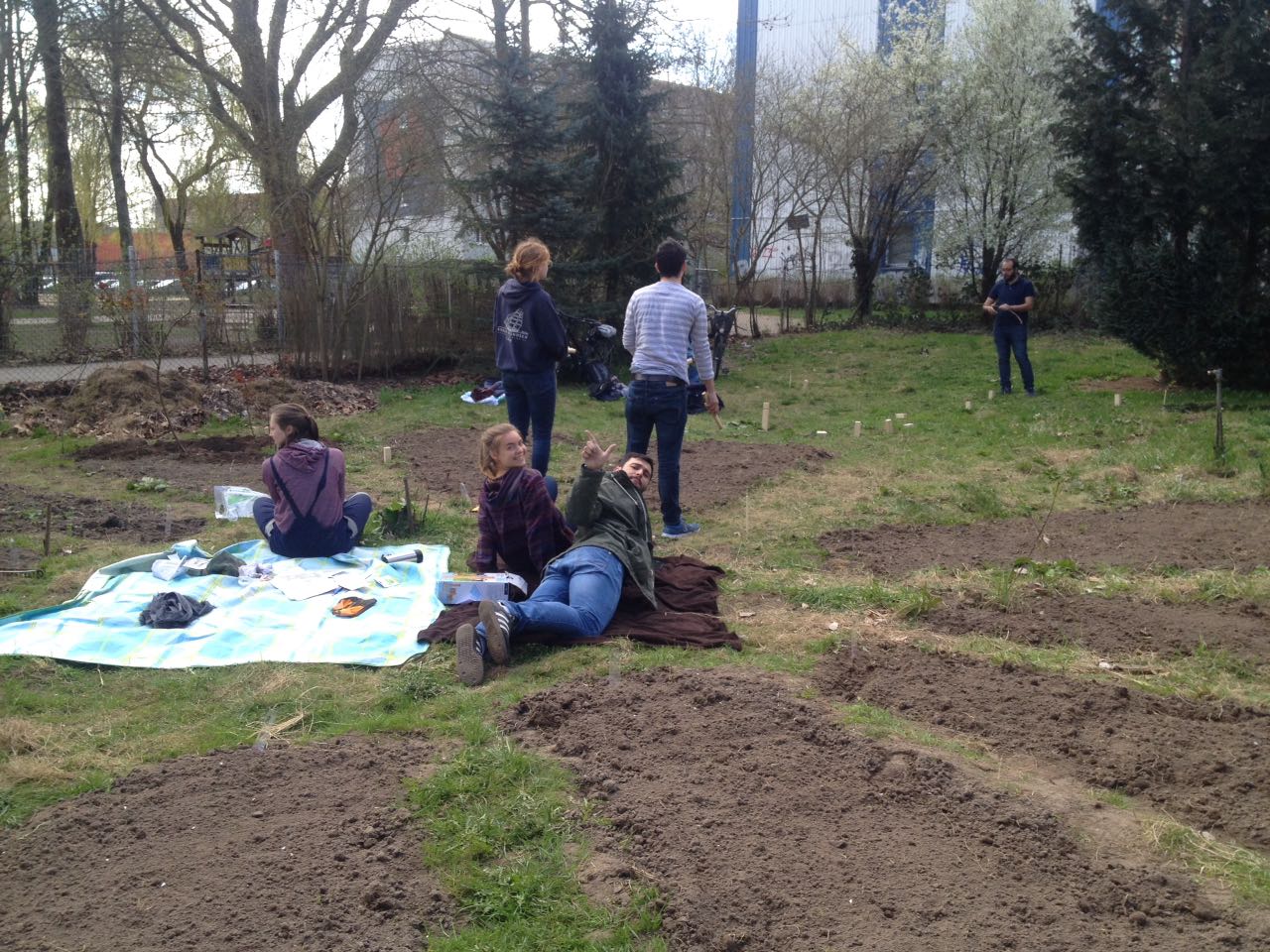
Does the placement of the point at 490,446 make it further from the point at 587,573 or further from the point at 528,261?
the point at 528,261

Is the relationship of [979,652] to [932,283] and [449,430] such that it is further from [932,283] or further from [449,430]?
[932,283]

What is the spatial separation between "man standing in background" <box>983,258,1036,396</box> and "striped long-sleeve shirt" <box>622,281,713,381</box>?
7730 mm

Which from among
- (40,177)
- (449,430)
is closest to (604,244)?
(449,430)

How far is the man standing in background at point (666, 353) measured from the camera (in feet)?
22.6

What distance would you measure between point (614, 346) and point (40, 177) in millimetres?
20144

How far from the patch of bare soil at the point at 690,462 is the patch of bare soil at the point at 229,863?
4.69m

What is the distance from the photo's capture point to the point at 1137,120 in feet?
42.5

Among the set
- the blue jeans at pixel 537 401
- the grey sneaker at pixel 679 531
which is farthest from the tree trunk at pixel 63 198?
the grey sneaker at pixel 679 531

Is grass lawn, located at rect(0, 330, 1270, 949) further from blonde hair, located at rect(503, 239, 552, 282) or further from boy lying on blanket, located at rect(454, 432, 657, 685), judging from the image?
blonde hair, located at rect(503, 239, 552, 282)

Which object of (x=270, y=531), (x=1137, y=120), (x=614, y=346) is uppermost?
(x=1137, y=120)

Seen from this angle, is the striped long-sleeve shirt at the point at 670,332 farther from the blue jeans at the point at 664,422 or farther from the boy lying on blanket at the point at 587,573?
the boy lying on blanket at the point at 587,573

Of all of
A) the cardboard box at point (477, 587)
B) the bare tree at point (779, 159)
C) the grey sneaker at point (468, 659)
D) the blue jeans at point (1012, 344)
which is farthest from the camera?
the bare tree at point (779, 159)

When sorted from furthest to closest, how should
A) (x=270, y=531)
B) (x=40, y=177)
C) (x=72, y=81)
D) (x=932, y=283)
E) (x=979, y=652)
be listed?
(x=40, y=177) < (x=932, y=283) < (x=72, y=81) < (x=270, y=531) < (x=979, y=652)

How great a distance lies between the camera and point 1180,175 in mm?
12828
